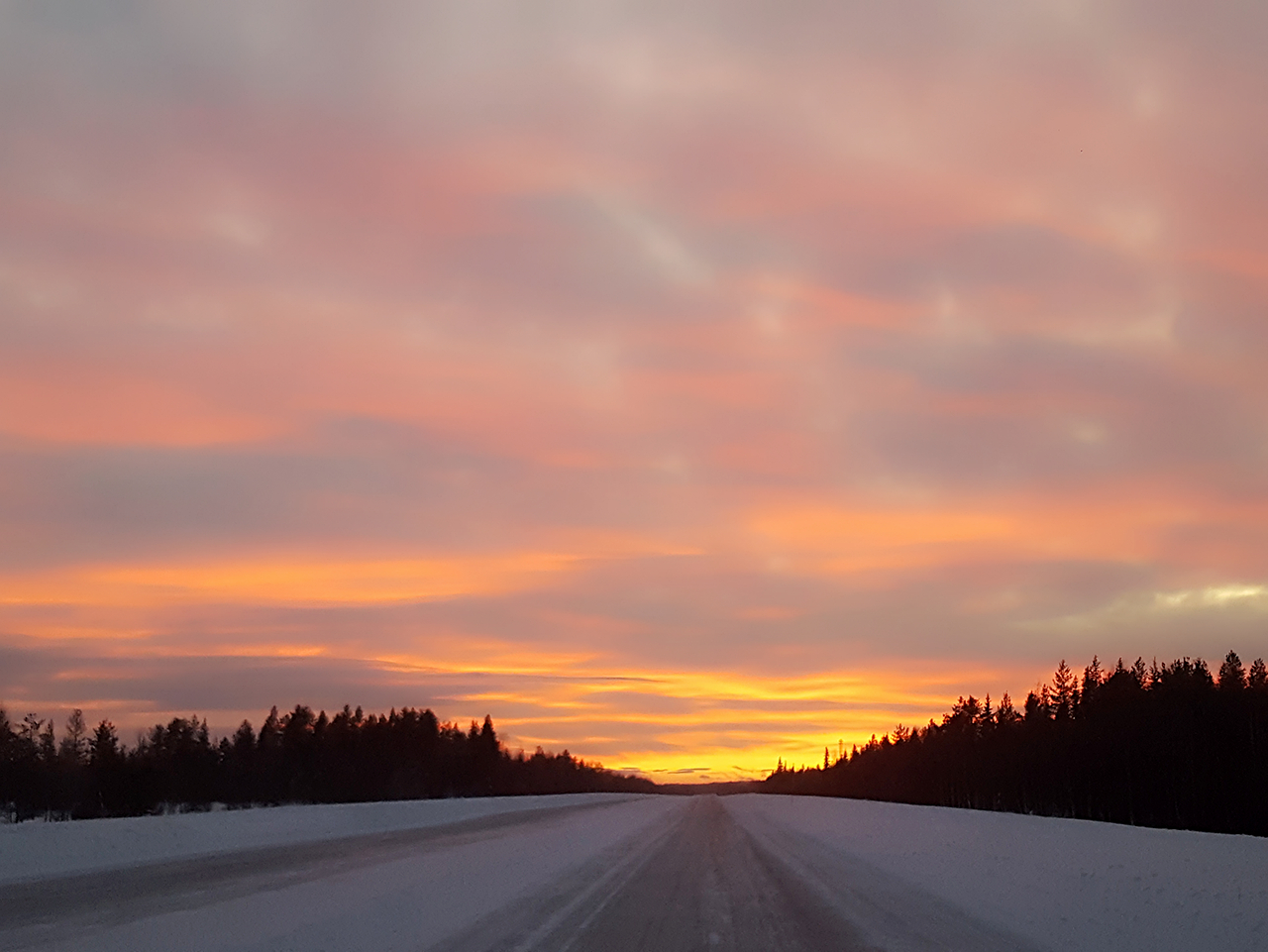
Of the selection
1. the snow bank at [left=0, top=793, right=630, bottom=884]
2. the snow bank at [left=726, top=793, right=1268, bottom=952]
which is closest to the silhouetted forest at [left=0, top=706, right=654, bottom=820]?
the snow bank at [left=0, top=793, right=630, bottom=884]

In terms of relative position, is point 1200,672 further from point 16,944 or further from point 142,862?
point 16,944

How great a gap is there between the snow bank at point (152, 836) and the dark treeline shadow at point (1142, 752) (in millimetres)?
61715

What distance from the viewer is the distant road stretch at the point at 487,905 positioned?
1464 centimetres

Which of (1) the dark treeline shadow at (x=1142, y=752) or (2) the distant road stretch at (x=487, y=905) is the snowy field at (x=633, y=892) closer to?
(2) the distant road stretch at (x=487, y=905)

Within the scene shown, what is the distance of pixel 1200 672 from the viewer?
99.1m

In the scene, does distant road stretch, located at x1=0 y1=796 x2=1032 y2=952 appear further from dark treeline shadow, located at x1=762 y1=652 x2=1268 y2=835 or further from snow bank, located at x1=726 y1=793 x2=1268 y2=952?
dark treeline shadow, located at x1=762 y1=652 x2=1268 y2=835

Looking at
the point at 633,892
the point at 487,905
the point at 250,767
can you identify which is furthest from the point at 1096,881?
the point at 250,767

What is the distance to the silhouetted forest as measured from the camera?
98.0m

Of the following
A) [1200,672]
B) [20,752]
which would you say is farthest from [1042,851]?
[20,752]

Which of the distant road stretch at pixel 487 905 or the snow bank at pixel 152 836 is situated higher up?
the distant road stretch at pixel 487 905

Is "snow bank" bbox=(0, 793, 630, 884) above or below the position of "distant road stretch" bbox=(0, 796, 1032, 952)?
below

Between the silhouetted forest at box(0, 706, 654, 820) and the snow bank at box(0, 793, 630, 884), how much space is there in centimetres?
3940

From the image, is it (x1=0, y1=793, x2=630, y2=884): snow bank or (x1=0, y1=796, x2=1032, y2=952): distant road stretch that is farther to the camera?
(x1=0, y1=793, x2=630, y2=884): snow bank

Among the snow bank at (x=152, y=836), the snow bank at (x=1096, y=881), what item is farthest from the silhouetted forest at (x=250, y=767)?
the snow bank at (x=1096, y=881)
